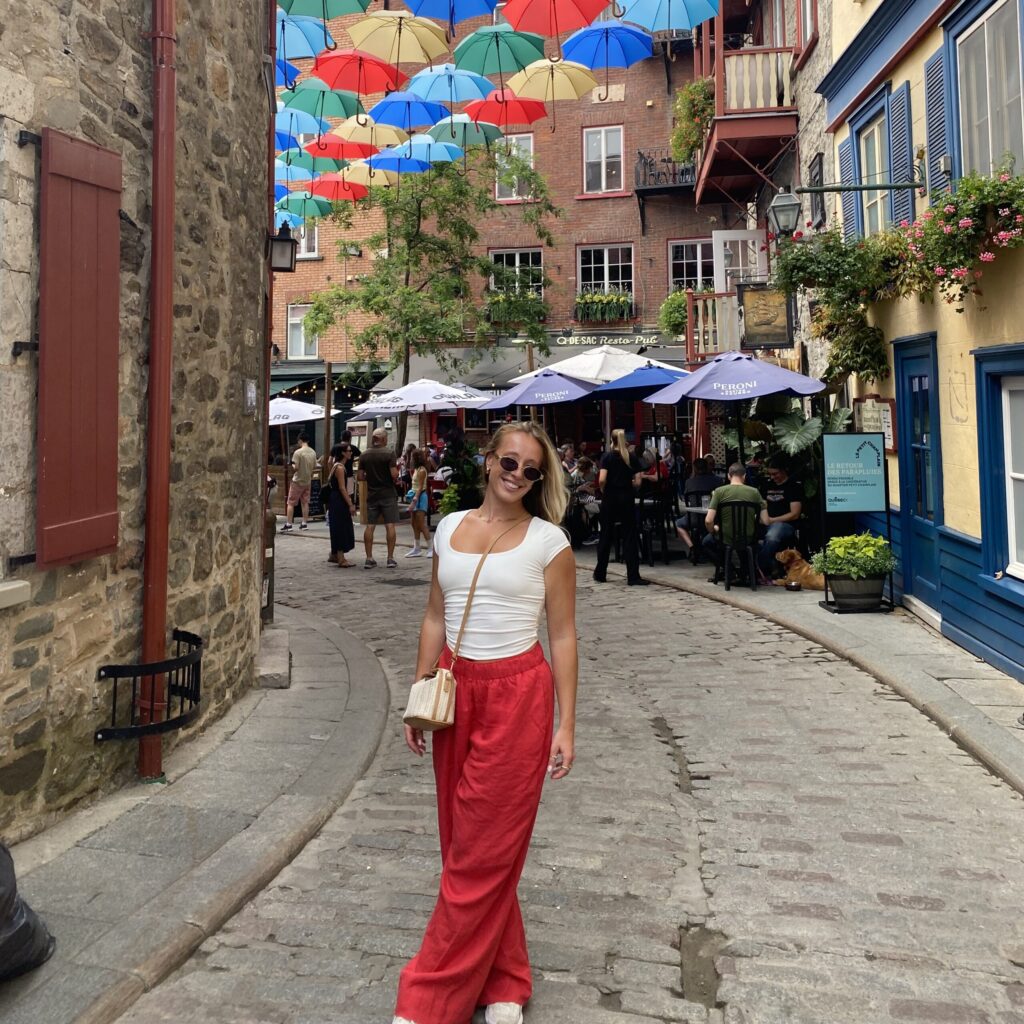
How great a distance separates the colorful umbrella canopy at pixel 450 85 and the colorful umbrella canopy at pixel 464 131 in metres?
1.61

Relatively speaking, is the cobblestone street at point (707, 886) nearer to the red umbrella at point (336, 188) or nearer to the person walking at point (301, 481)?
the person walking at point (301, 481)

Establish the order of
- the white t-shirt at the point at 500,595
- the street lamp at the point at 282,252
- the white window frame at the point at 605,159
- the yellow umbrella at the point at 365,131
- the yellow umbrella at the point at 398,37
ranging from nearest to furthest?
1. the white t-shirt at the point at 500,595
2. the street lamp at the point at 282,252
3. the yellow umbrella at the point at 398,37
4. the yellow umbrella at the point at 365,131
5. the white window frame at the point at 605,159

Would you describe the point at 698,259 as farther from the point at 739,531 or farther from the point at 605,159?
the point at 739,531

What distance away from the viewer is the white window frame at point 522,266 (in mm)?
24766

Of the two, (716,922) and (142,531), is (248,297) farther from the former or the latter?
(716,922)

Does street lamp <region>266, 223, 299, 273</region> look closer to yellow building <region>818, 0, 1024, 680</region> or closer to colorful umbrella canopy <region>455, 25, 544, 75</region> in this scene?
yellow building <region>818, 0, 1024, 680</region>

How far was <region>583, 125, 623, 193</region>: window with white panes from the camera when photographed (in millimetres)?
26016

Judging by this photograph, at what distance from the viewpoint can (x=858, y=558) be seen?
950cm

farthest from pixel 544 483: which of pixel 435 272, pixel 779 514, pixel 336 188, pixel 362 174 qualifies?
pixel 435 272

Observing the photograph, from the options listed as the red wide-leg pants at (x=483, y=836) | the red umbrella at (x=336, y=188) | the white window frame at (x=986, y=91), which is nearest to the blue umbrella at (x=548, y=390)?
the white window frame at (x=986, y=91)

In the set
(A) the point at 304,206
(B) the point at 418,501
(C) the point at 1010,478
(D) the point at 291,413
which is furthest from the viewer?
(D) the point at 291,413

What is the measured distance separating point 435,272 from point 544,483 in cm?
2123

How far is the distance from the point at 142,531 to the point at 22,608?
967mm

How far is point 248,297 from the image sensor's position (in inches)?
259
